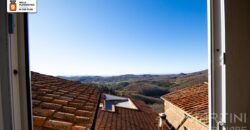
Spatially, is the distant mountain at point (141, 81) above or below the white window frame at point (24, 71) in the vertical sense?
below

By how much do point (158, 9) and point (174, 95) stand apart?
263 centimetres

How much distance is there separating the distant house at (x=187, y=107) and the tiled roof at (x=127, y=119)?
498mm

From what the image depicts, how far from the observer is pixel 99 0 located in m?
2.72

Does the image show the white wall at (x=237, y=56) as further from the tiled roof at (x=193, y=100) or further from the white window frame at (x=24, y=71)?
the tiled roof at (x=193, y=100)

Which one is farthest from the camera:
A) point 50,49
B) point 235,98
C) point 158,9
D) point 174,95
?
point 174,95

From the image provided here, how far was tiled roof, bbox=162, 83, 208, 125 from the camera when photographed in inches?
133

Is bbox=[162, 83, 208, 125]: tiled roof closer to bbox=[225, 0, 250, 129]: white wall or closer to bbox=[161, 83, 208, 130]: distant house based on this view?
bbox=[161, 83, 208, 130]: distant house

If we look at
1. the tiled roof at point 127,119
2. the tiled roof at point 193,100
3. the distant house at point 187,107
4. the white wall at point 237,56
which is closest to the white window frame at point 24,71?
the white wall at point 237,56

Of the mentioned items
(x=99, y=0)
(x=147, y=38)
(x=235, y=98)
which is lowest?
(x=235, y=98)

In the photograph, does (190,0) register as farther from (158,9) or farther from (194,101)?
(194,101)

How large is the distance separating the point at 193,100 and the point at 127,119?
60.5 inches

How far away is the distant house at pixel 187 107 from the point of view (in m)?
3.50

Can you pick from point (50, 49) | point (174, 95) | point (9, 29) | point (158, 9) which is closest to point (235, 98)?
point (9, 29)

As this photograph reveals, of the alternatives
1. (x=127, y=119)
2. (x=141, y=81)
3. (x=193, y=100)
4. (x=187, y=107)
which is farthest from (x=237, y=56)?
(x=127, y=119)
